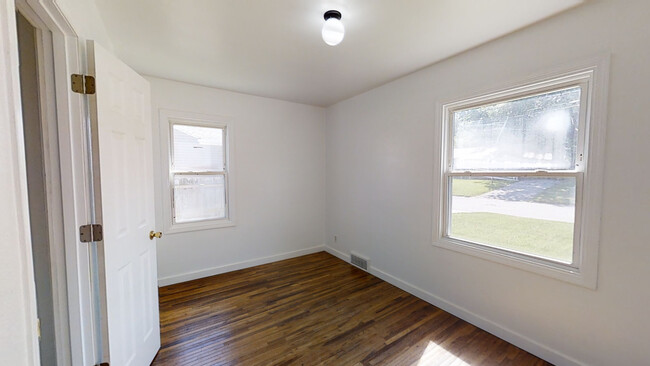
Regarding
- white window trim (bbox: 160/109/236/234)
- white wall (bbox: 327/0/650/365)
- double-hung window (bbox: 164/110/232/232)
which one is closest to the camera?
white wall (bbox: 327/0/650/365)

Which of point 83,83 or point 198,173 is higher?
point 83,83

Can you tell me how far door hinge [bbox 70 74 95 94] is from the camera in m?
1.25

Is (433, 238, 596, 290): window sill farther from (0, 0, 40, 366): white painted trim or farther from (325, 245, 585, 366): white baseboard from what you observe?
(0, 0, 40, 366): white painted trim

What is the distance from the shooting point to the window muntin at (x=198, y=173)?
10.1ft

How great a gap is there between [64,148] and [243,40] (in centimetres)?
147

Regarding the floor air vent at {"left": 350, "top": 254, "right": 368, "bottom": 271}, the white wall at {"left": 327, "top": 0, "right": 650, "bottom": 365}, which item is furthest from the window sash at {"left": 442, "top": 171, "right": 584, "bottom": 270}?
the floor air vent at {"left": 350, "top": 254, "right": 368, "bottom": 271}

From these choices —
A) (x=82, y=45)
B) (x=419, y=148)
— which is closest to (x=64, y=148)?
(x=82, y=45)

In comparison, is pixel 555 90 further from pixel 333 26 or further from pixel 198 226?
pixel 198 226

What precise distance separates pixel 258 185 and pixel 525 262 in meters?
3.17

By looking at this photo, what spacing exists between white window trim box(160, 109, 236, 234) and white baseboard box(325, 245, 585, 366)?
7.69ft

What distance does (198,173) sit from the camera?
10.5 ft

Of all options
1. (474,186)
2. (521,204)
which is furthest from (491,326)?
(474,186)

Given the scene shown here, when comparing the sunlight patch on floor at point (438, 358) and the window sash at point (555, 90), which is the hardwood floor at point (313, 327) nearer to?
the sunlight patch on floor at point (438, 358)

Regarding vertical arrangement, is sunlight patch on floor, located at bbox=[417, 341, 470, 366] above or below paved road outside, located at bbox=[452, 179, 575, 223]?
below
